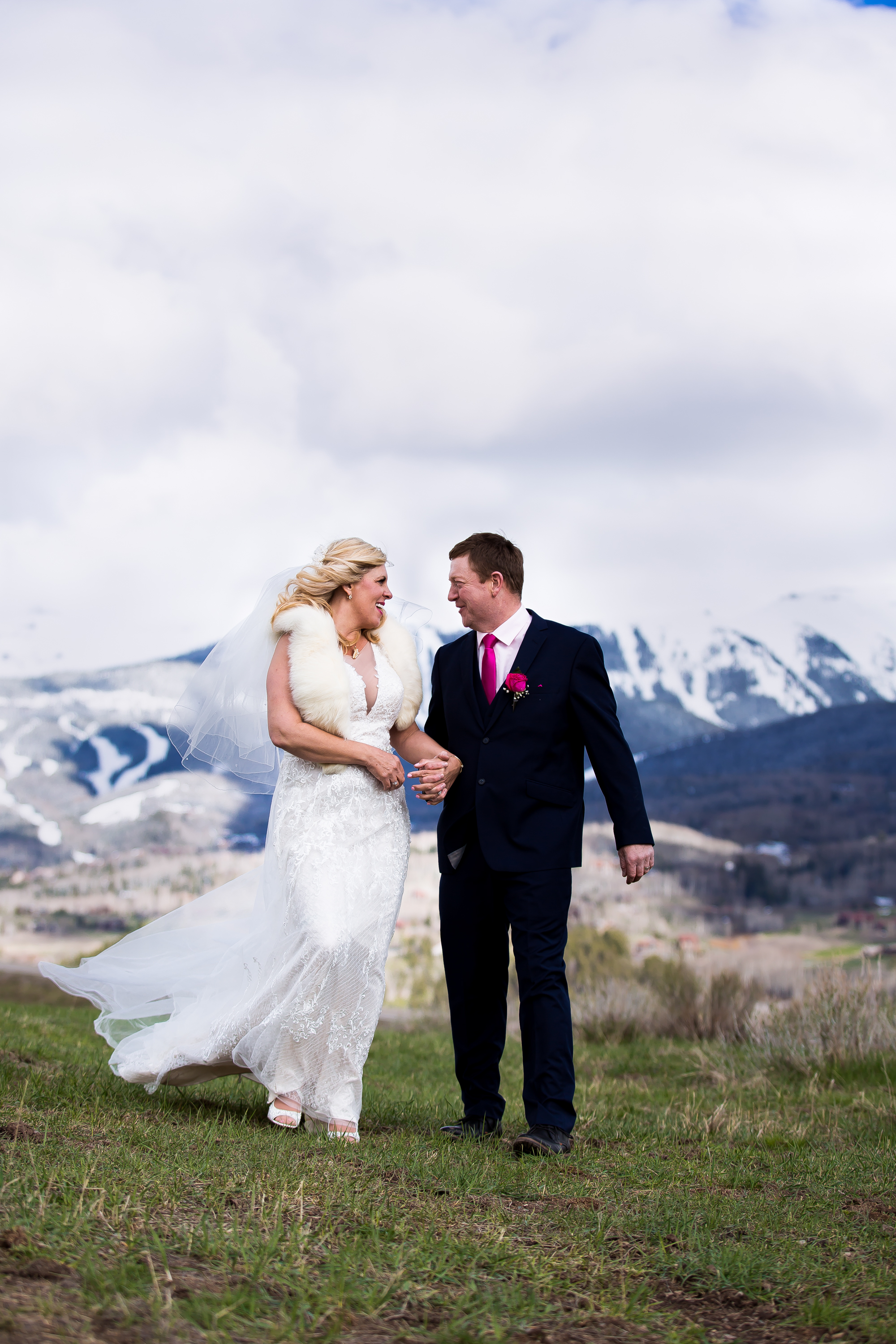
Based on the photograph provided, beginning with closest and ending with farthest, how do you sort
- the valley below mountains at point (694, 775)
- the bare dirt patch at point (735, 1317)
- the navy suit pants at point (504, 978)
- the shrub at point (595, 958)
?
the bare dirt patch at point (735, 1317) → the navy suit pants at point (504, 978) → the shrub at point (595, 958) → the valley below mountains at point (694, 775)

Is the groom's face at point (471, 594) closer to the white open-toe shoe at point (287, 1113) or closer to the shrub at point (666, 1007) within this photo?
the white open-toe shoe at point (287, 1113)

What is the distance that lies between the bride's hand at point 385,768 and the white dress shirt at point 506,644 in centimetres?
57

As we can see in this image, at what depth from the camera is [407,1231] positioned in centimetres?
304

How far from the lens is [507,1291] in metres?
2.68

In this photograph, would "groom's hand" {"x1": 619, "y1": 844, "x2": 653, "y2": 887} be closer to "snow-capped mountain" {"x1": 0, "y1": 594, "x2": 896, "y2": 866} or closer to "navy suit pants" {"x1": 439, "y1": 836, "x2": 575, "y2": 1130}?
"navy suit pants" {"x1": 439, "y1": 836, "x2": 575, "y2": 1130}

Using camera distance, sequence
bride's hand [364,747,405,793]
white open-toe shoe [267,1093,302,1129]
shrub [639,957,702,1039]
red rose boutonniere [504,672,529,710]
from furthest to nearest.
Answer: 1. shrub [639,957,702,1039]
2. red rose boutonniere [504,672,529,710]
3. bride's hand [364,747,405,793]
4. white open-toe shoe [267,1093,302,1129]

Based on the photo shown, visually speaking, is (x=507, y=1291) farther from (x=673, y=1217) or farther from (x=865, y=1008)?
(x=865, y=1008)

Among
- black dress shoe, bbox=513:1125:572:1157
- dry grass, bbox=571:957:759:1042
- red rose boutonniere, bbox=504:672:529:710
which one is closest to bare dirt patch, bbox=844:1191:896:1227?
black dress shoe, bbox=513:1125:572:1157

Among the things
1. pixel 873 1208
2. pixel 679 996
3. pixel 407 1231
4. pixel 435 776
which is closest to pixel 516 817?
pixel 435 776

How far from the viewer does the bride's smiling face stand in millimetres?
5227

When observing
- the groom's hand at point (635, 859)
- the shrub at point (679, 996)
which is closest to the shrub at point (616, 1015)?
the shrub at point (679, 996)

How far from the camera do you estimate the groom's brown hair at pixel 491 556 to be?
526 centimetres

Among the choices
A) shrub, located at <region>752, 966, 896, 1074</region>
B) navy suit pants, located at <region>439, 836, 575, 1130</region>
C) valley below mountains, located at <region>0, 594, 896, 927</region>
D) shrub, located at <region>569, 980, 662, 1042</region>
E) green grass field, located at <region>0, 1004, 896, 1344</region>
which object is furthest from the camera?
valley below mountains, located at <region>0, 594, 896, 927</region>

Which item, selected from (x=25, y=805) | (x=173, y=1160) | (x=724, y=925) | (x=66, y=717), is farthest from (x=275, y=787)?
(x=66, y=717)
